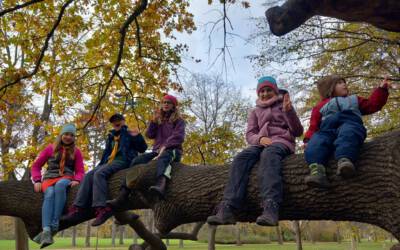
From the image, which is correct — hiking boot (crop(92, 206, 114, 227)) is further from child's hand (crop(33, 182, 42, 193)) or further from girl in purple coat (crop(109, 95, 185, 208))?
child's hand (crop(33, 182, 42, 193))

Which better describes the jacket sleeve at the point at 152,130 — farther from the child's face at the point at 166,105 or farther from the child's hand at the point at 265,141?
the child's hand at the point at 265,141

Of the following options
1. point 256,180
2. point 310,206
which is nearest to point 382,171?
point 310,206

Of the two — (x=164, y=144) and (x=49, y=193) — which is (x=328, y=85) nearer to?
(x=164, y=144)

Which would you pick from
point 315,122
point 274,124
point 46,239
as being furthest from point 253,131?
point 46,239

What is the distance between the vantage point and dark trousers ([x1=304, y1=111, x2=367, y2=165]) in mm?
3037

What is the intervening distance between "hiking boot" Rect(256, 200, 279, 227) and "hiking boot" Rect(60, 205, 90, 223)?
2.42 meters

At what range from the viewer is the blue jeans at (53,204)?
458cm

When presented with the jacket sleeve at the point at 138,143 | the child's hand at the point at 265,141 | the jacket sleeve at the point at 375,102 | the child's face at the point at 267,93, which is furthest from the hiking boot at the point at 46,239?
the jacket sleeve at the point at 375,102

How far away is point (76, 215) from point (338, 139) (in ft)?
10.4

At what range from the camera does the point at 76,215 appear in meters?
4.60

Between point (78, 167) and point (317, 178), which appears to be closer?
point (317, 178)

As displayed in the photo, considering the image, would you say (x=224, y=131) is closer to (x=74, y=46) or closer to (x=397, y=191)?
(x=74, y=46)

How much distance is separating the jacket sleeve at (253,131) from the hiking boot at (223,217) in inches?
32.3

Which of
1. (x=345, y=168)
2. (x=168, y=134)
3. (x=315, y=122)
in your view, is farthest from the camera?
(x=168, y=134)
